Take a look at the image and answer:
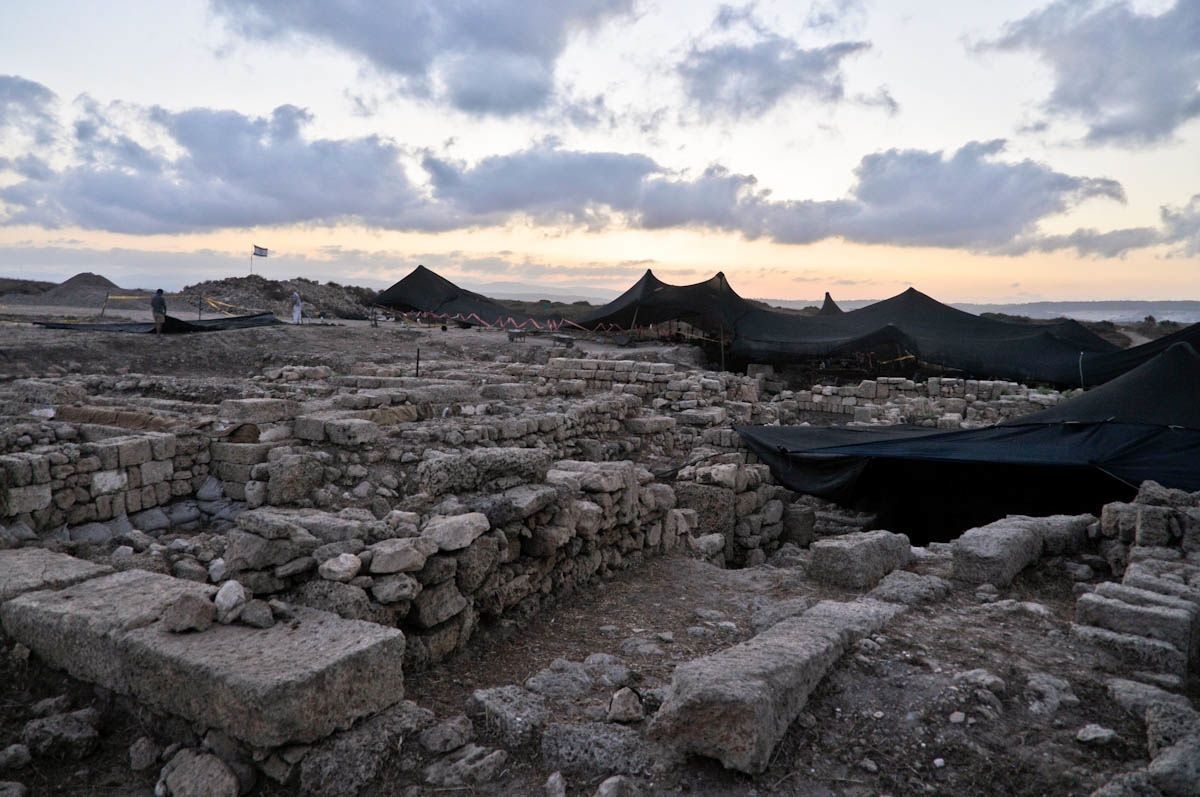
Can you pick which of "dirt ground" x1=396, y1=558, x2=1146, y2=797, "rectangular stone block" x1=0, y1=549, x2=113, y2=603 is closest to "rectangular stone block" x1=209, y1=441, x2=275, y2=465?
"rectangular stone block" x1=0, y1=549, x2=113, y2=603

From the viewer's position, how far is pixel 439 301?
26.9 metres

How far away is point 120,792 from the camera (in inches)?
111

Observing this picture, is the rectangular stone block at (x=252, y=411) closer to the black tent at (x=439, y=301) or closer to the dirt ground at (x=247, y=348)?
the dirt ground at (x=247, y=348)

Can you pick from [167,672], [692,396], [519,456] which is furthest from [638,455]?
[167,672]

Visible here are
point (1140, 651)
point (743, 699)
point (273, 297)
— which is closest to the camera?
point (743, 699)

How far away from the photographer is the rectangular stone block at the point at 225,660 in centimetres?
279

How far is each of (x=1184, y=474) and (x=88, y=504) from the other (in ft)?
33.9

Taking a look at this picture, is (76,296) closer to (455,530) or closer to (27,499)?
(27,499)

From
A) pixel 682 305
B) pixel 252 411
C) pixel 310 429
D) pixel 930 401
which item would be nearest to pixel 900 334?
pixel 930 401

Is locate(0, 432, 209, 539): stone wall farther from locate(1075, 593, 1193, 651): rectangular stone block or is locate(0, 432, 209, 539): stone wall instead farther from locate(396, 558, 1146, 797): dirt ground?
locate(1075, 593, 1193, 651): rectangular stone block

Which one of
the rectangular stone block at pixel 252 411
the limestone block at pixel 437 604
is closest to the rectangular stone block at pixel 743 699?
the limestone block at pixel 437 604

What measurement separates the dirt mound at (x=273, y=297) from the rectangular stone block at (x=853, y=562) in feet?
75.7

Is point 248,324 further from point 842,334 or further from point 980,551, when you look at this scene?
point 980,551

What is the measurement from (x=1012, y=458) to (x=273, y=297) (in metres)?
27.0
